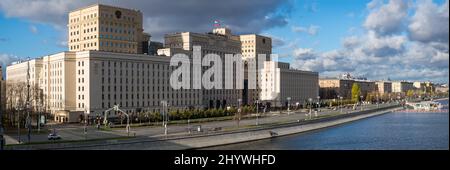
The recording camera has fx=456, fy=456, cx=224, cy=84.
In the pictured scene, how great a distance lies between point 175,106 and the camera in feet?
378

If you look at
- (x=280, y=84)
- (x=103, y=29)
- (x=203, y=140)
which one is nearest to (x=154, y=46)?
(x=103, y=29)

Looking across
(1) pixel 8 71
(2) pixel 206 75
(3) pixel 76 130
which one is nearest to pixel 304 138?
(3) pixel 76 130

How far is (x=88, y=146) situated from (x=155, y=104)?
56.5m

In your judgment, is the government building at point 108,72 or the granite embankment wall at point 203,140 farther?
the government building at point 108,72

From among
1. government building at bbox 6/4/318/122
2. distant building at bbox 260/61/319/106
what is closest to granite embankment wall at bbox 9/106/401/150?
government building at bbox 6/4/318/122

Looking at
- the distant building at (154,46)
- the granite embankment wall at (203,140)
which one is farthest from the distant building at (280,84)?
the granite embankment wall at (203,140)

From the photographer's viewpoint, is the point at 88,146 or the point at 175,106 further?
the point at 175,106

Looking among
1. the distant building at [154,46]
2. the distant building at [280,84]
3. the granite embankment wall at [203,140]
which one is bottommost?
the granite embankment wall at [203,140]

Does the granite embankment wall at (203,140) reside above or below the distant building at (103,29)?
below

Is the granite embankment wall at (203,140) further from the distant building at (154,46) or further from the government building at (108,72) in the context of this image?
the distant building at (154,46)

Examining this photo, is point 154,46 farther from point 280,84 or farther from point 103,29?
point 280,84

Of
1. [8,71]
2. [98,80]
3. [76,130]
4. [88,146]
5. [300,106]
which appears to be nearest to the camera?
[88,146]

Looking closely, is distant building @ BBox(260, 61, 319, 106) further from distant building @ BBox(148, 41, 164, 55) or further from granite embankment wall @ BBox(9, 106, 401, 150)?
granite embankment wall @ BBox(9, 106, 401, 150)
